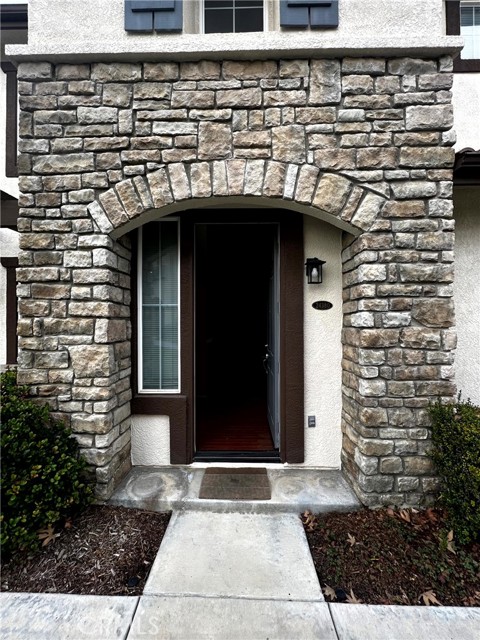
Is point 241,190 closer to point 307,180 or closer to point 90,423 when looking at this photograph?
point 307,180

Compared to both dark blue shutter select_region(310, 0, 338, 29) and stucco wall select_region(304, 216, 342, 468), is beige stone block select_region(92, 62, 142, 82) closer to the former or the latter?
dark blue shutter select_region(310, 0, 338, 29)

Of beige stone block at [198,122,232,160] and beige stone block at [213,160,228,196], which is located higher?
beige stone block at [198,122,232,160]

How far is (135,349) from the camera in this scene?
3.23m

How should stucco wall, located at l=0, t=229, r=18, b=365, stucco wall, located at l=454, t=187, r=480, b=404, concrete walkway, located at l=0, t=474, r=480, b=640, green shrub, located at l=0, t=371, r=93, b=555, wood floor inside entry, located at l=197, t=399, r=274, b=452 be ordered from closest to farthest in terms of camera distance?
concrete walkway, located at l=0, t=474, r=480, b=640
green shrub, located at l=0, t=371, r=93, b=555
stucco wall, located at l=454, t=187, r=480, b=404
wood floor inside entry, located at l=197, t=399, r=274, b=452
stucco wall, located at l=0, t=229, r=18, b=365

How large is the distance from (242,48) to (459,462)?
3590 millimetres

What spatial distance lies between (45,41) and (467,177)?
3.97 meters

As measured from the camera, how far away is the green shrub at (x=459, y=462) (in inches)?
84.8

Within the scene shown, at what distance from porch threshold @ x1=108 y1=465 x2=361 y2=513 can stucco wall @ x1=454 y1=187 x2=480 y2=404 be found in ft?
5.69

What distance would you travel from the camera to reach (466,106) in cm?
347

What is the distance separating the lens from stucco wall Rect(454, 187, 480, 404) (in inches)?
A: 131

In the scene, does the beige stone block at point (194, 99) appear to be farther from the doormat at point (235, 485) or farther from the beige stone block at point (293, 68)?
the doormat at point (235, 485)

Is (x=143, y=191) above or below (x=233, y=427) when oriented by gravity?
above

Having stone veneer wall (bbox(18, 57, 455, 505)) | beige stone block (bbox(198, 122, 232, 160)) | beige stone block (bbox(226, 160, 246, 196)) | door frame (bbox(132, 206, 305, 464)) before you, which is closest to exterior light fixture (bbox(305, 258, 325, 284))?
door frame (bbox(132, 206, 305, 464))

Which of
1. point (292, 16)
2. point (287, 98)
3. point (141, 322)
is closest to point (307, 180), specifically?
point (287, 98)
